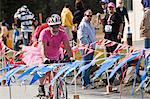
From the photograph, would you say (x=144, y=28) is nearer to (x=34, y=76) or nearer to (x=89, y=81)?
(x=89, y=81)

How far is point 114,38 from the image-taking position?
12.4 metres

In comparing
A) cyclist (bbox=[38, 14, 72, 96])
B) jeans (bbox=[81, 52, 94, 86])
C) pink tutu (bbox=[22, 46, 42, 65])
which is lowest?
jeans (bbox=[81, 52, 94, 86])

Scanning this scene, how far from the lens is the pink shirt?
30.7 ft

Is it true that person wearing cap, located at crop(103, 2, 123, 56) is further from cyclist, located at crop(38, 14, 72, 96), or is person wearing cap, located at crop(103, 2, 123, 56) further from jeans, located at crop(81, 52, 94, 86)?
cyclist, located at crop(38, 14, 72, 96)

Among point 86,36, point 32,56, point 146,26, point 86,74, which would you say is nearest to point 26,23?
point 86,36

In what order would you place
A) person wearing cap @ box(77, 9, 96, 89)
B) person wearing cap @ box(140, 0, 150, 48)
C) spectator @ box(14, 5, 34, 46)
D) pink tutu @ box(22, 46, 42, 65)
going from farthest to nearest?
spectator @ box(14, 5, 34, 46)
person wearing cap @ box(77, 9, 96, 89)
person wearing cap @ box(140, 0, 150, 48)
pink tutu @ box(22, 46, 42, 65)

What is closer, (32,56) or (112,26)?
(32,56)

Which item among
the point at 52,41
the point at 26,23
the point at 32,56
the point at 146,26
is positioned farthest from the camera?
the point at 26,23

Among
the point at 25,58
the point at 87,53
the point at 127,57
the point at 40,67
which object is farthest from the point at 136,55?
the point at 87,53

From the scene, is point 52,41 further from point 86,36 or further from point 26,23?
point 26,23

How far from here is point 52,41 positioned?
31.1 feet

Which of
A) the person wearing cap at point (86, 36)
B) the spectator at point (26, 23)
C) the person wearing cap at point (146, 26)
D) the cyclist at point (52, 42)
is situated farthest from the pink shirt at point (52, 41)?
the spectator at point (26, 23)

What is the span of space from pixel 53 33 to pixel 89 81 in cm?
340

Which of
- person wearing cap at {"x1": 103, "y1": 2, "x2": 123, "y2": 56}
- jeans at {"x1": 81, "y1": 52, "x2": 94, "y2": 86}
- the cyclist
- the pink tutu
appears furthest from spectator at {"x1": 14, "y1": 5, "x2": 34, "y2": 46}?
the cyclist
